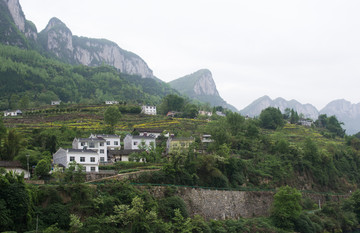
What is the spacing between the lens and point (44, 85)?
157 meters

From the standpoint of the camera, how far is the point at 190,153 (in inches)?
1890

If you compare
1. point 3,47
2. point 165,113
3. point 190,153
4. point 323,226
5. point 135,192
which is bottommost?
point 323,226

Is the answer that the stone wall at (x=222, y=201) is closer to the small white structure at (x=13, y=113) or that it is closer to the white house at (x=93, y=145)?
the white house at (x=93, y=145)

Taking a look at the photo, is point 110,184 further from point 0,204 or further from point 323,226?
point 323,226

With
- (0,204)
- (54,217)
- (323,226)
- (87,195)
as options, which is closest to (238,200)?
(323,226)

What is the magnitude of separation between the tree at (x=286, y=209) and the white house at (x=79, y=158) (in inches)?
979

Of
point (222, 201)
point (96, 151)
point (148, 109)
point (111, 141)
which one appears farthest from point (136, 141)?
point (148, 109)

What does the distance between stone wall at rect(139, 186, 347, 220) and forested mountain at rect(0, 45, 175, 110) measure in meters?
89.6

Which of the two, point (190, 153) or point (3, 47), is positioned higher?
point (3, 47)

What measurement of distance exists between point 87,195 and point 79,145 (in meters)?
18.2

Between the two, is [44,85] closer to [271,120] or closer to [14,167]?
[271,120]

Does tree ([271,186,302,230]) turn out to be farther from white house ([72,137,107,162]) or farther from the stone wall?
white house ([72,137,107,162])

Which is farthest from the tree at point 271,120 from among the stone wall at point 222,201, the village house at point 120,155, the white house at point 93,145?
the white house at point 93,145

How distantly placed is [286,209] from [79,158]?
28.1 m
